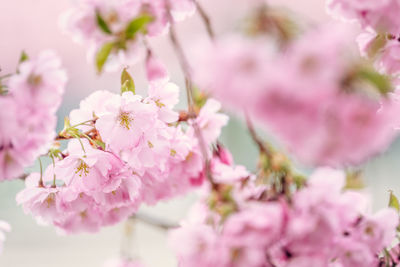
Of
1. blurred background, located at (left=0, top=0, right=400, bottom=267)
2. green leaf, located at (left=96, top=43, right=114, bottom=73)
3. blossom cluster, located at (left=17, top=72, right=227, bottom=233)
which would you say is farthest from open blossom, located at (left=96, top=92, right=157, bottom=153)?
blurred background, located at (left=0, top=0, right=400, bottom=267)

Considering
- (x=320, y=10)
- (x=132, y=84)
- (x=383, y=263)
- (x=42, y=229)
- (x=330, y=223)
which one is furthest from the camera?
(x=42, y=229)

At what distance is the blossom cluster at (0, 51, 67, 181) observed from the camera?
0.58 m

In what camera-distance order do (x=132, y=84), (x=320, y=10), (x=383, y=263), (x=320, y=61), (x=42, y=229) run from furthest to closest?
(x=42, y=229), (x=320, y=10), (x=132, y=84), (x=383, y=263), (x=320, y=61)

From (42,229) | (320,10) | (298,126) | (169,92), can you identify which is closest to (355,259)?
(298,126)

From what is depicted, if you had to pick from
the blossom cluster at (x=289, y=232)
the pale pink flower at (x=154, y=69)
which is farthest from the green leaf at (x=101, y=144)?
the blossom cluster at (x=289, y=232)

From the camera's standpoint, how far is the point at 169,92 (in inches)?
31.5

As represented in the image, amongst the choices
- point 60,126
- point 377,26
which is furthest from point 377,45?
point 60,126

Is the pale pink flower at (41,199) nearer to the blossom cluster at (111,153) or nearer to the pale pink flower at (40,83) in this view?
the blossom cluster at (111,153)

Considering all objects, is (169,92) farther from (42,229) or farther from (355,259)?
(42,229)

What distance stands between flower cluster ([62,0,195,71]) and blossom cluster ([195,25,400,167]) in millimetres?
257

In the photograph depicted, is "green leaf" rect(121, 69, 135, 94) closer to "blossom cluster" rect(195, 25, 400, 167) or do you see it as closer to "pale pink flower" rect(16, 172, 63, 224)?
"pale pink flower" rect(16, 172, 63, 224)

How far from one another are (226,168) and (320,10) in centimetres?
157

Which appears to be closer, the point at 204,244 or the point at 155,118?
the point at 204,244

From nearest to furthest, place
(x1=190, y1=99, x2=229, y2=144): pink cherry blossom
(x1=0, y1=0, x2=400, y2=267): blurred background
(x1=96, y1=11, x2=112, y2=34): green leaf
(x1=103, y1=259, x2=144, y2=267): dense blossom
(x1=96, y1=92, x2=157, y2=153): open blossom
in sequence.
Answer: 1. (x1=96, y1=11, x2=112, y2=34): green leaf
2. (x1=96, y1=92, x2=157, y2=153): open blossom
3. (x1=190, y1=99, x2=229, y2=144): pink cherry blossom
4. (x1=103, y1=259, x2=144, y2=267): dense blossom
5. (x1=0, y1=0, x2=400, y2=267): blurred background
